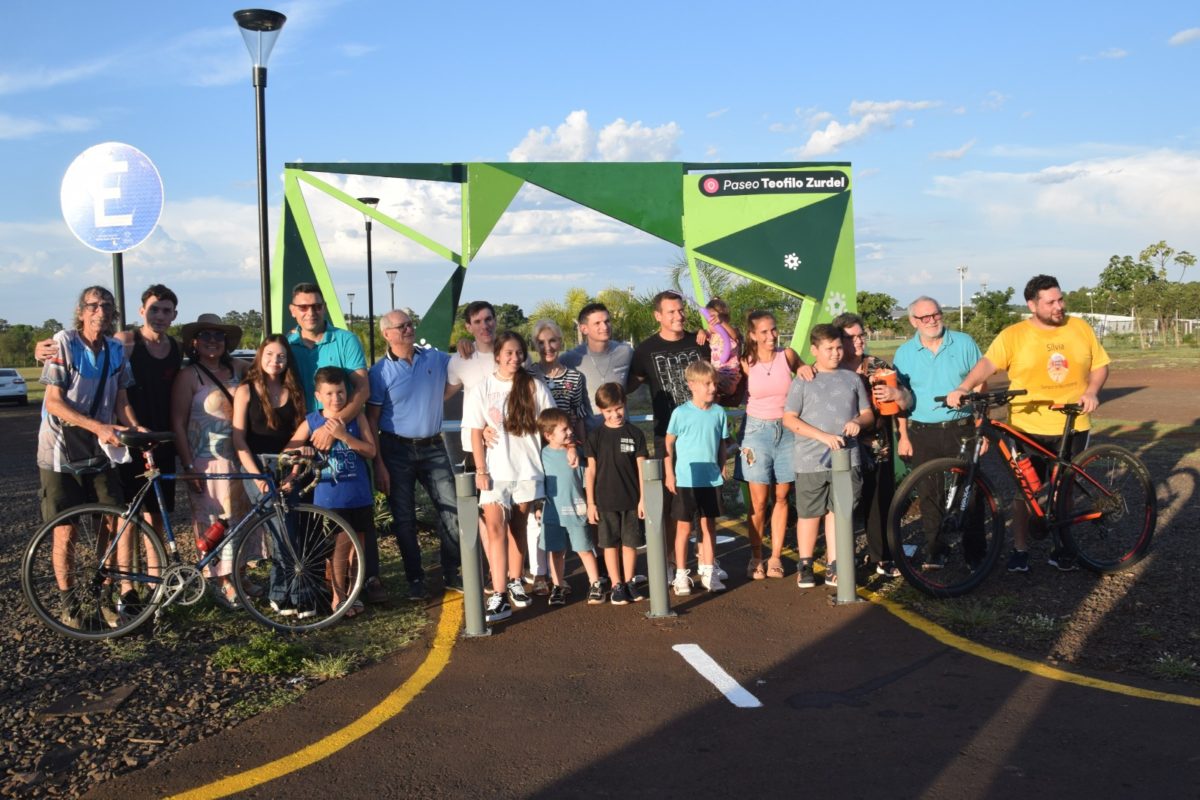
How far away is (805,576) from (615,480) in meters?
1.50

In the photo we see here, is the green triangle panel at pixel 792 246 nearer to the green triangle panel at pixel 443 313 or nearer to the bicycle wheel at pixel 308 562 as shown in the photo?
the green triangle panel at pixel 443 313

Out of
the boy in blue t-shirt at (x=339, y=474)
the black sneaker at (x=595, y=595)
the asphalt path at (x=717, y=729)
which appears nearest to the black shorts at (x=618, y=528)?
the black sneaker at (x=595, y=595)

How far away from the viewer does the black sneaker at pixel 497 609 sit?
6656 mm

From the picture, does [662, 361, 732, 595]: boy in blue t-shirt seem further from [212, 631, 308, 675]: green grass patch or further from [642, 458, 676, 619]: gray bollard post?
[212, 631, 308, 675]: green grass patch

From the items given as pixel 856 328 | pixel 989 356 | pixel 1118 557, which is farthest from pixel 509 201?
pixel 1118 557

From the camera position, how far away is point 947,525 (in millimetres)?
7008

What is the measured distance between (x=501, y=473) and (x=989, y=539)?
319cm

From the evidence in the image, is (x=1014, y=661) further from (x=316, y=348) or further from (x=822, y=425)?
(x=316, y=348)

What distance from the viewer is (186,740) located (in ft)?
15.3

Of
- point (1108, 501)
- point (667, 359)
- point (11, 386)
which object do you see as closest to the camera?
point (1108, 501)

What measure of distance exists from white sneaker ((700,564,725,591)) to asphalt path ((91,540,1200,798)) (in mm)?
1011

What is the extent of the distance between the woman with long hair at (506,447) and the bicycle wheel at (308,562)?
0.85 metres

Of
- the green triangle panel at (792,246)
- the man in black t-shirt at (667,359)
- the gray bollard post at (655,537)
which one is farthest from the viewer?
the green triangle panel at (792,246)

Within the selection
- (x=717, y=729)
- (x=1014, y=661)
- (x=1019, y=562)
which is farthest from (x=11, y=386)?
(x=1014, y=661)
